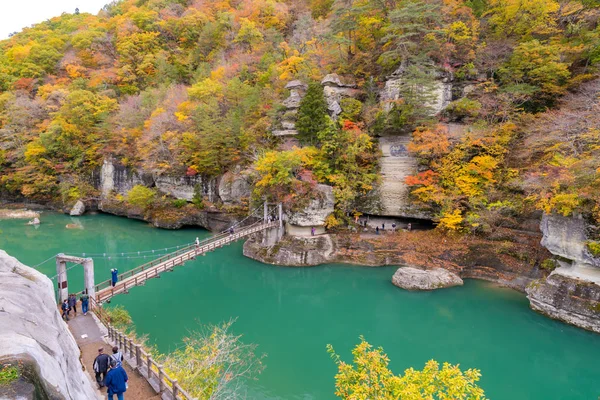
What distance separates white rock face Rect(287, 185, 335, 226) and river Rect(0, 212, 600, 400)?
255cm

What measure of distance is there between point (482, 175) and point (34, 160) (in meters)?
35.7

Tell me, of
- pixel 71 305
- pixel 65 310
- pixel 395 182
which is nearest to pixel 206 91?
pixel 395 182

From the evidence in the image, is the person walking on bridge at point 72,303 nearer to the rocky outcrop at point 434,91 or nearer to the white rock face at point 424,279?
the white rock face at point 424,279

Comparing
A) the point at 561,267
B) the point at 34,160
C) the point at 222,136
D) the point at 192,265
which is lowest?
the point at 192,265

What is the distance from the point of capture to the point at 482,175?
16.4 metres

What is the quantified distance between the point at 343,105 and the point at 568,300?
1403 centimetres

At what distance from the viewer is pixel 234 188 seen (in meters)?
22.8

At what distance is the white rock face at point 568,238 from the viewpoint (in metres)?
12.1

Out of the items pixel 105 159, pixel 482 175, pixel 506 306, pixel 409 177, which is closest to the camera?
pixel 506 306

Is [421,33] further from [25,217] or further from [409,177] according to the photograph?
[25,217]

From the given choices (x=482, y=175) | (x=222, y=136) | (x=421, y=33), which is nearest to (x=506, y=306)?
(x=482, y=175)

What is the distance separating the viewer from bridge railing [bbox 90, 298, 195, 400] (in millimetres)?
5516

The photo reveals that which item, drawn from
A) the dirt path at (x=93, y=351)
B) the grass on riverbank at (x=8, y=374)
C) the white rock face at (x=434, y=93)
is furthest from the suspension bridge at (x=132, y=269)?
the white rock face at (x=434, y=93)

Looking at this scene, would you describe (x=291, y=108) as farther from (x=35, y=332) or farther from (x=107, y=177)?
(x=35, y=332)
